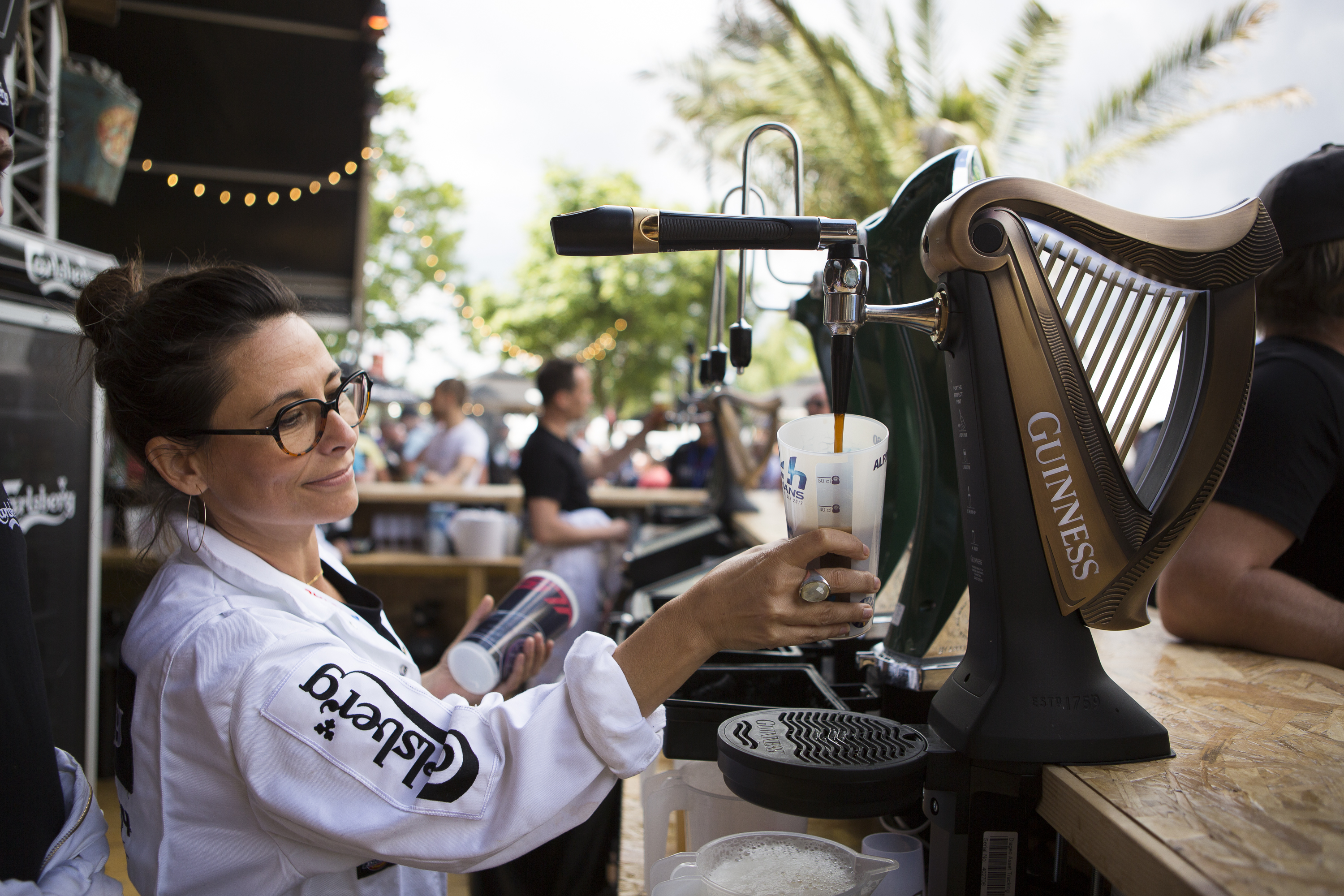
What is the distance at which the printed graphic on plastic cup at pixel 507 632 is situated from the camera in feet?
4.88

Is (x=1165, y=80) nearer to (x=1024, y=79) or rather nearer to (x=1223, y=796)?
(x=1024, y=79)

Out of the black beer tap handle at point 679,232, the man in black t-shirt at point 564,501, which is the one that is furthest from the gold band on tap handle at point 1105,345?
the man in black t-shirt at point 564,501

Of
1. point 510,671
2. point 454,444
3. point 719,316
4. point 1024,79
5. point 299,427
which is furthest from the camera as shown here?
point 1024,79

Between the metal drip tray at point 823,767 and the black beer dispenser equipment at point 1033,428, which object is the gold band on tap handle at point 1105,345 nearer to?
the black beer dispenser equipment at point 1033,428

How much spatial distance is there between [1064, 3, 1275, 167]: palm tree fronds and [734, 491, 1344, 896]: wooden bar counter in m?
9.49

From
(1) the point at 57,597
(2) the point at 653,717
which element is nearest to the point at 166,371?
(2) the point at 653,717

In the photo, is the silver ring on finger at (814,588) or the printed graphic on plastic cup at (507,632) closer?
the silver ring on finger at (814,588)

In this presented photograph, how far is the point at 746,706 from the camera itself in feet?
3.66

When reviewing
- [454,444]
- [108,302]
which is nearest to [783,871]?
[108,302]

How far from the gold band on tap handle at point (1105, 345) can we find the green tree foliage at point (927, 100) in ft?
26.7

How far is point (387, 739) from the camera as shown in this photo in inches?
36.3

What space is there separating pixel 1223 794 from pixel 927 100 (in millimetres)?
9502

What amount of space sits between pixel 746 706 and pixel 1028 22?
9.94 m

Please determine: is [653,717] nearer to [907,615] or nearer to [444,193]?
[907,615]
